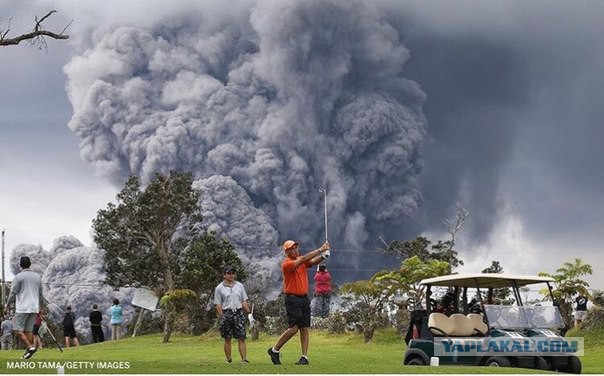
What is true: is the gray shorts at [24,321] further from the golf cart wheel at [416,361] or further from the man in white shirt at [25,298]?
the golf cart wheel at [416,361]

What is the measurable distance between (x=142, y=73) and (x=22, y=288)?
13479cm

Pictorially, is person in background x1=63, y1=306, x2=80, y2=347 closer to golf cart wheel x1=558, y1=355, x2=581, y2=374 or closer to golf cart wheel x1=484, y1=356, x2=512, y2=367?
golf cart wheel x1=484, y1=356, x2=512, y2=367

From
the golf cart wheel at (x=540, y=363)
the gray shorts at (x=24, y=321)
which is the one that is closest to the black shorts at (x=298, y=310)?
the golf cart wheel at (x=540, y=363)

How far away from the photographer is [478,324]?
52.9 ft

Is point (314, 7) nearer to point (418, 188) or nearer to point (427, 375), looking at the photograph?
point (418, 188)

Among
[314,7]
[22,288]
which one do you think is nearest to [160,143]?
[314,7]

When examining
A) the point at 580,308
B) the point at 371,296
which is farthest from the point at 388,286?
the point at 580,308

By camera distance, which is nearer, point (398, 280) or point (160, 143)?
point (398, 280)

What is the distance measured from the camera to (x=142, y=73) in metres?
148

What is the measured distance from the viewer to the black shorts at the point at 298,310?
14.6m

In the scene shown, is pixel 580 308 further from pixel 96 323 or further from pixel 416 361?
pixel 416 361

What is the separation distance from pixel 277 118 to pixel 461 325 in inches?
5102

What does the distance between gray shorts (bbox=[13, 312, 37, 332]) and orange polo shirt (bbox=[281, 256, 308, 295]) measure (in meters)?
5.02

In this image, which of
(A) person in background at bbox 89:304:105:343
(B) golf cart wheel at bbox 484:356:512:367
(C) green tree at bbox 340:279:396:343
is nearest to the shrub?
(C) green tree at bbox 340:279:396:343
